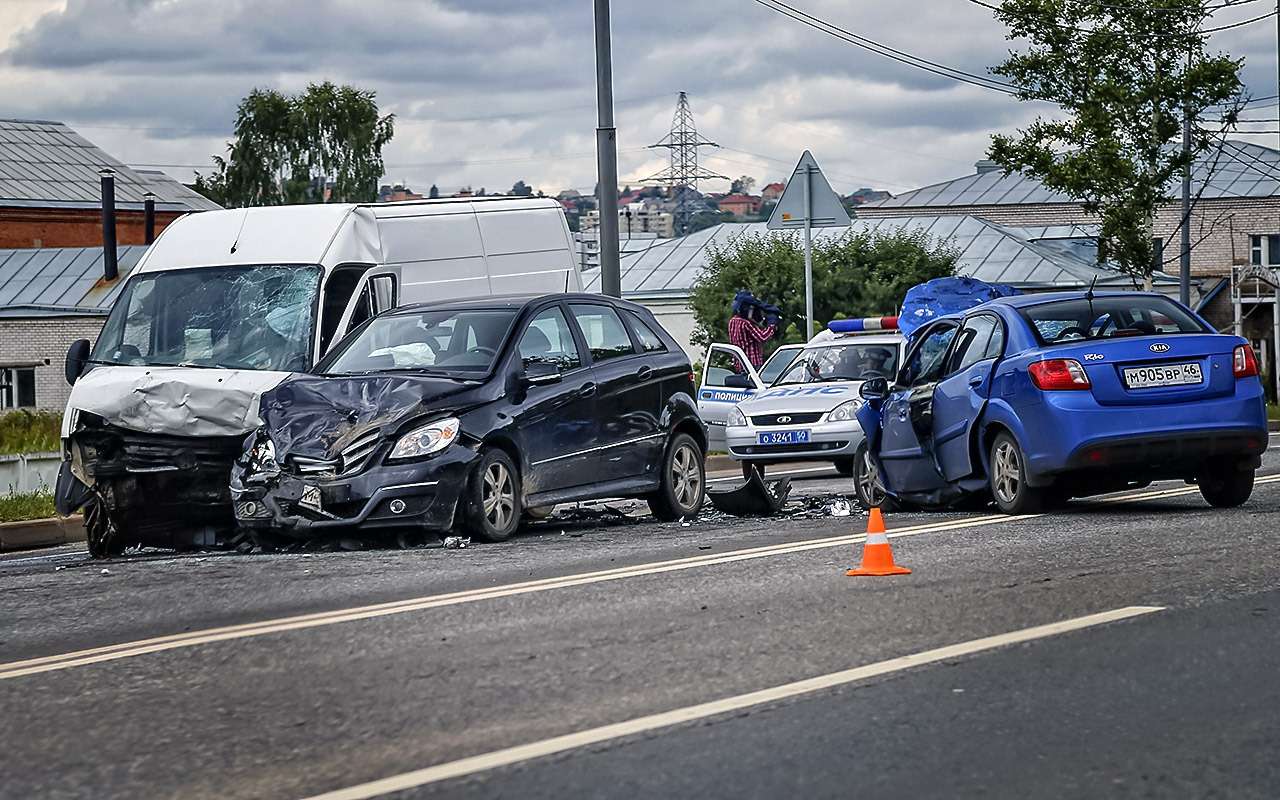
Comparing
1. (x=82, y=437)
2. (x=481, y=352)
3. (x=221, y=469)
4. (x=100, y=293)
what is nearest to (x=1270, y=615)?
(x=481, y=352)

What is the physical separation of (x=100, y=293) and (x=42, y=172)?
20.0 meters

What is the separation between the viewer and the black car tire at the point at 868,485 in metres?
14.2

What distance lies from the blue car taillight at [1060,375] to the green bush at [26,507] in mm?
9234

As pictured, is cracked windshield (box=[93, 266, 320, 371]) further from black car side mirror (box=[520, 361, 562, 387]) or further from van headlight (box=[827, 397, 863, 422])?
van headlight (box=[827, 397, 863, 422])

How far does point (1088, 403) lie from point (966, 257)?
56.2 m

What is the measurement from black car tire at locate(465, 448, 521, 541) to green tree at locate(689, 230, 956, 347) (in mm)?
39595

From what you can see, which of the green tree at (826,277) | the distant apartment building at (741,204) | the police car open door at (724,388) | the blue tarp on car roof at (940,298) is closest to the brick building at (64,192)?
the green tree at (826,277)

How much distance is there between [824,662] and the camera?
21.5 ft

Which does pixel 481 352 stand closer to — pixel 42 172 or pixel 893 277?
pixel 893 277

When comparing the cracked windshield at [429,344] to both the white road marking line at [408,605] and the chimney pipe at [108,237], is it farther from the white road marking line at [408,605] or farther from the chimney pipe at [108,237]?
the chimney pipe at [108,237]

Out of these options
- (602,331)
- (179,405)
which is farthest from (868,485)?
(179,405)

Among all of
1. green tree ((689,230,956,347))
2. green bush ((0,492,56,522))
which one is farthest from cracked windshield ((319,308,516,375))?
green tree ((689,230,956,347))

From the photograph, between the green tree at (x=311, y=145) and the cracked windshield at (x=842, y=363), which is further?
the green tree at (x=311, y=145)

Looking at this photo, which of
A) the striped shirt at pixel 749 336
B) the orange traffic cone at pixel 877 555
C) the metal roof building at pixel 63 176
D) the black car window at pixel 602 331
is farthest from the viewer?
the metal roof building at pixel 63 176
